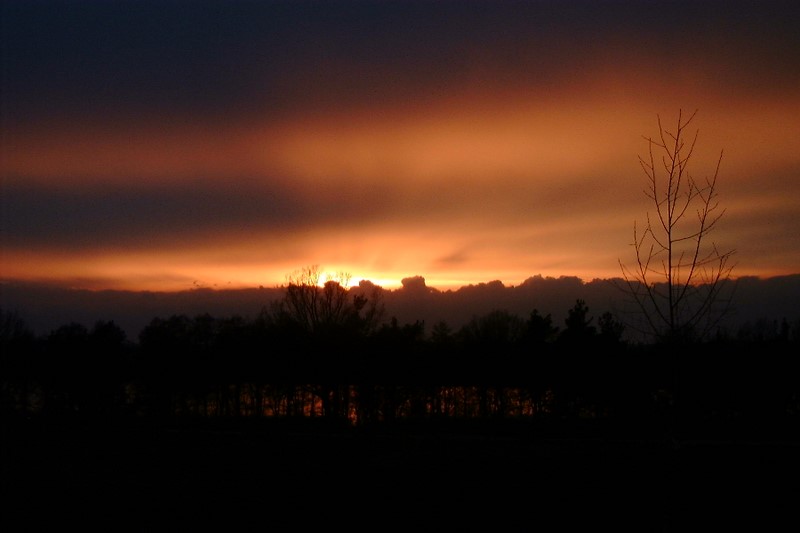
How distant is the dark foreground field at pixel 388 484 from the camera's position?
13664 mm

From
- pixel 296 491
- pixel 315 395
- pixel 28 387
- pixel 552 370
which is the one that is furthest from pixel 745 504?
pixel 28 387

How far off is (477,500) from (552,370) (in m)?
19.9

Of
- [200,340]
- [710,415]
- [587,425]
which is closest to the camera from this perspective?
[587,425]

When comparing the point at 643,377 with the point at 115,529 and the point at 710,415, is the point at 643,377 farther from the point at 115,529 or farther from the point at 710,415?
the point at 115,529

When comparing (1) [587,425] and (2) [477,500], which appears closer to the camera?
(2) [477,500]

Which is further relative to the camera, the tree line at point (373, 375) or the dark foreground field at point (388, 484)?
the tree line at point (373, 375)

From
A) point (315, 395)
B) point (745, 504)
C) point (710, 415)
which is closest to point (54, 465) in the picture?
point (745, 504)

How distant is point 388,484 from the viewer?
15.9 metres

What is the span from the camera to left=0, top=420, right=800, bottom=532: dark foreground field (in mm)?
13664

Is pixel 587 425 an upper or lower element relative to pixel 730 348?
lower

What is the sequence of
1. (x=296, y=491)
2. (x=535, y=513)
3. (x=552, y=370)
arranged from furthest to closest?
(x=552, y=370)
(x=296, y=491)
(x=535, y=513)

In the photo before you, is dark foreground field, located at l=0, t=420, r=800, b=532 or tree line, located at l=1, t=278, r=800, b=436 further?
tree line, located at l=1, t=278, r=800, b=436

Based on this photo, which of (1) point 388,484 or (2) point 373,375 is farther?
(2) point 373,375

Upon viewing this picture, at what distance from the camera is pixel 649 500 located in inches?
571
